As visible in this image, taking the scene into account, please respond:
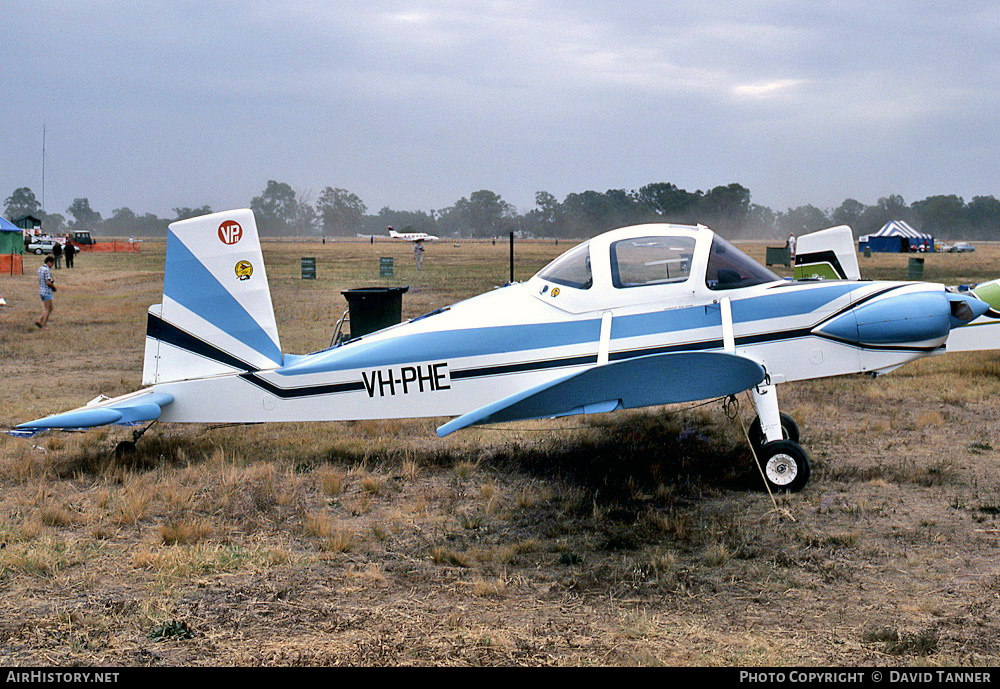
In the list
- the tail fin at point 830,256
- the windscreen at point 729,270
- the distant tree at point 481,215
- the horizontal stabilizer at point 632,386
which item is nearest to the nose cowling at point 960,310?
the windscreen at point 729,270

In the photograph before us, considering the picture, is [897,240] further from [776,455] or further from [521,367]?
[521,367]

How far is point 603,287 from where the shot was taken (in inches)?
271

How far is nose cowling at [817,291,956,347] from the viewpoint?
267 inches

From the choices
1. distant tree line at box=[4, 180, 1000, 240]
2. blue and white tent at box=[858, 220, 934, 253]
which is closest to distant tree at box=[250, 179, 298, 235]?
distant tree line at box=[4, 180, 1000, 240]

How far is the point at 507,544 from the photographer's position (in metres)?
5.73

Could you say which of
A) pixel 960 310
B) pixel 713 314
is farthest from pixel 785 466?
pixel 960 310

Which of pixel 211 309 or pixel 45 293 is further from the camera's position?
pixel 45 293

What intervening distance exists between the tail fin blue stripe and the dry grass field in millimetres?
1220

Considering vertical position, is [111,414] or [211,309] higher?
[211,309]

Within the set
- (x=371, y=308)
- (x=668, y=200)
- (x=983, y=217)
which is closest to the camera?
(x=371, y=308)

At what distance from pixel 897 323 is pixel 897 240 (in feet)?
225

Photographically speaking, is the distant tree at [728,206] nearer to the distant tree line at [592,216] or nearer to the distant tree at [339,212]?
the distant tree line at [592,216]

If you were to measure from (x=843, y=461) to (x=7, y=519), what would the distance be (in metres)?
7.35

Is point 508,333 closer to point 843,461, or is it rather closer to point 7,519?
point 843,461
